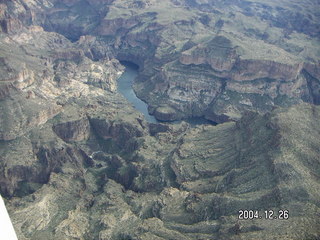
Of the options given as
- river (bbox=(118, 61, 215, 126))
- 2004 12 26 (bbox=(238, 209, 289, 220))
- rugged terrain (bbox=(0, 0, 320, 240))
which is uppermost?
2004 12 26 (bbox=(238, 209, 289, 220))

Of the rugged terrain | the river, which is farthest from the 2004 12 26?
the river

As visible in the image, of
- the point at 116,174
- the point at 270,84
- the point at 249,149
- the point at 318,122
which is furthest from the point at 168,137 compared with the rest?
the point at 270,84

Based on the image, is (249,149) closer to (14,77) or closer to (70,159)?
(70,159)

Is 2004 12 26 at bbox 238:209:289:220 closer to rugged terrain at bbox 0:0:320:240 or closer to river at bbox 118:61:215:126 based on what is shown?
rugged terrain at bbox 0:0:320:240

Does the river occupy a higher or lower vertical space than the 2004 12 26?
lower

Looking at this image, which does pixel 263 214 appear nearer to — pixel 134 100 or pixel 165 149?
pixel 165 149

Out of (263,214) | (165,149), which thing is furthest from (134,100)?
(263,214)

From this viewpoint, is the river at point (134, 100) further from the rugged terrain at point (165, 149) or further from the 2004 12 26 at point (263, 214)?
the 2004 12 26 at point (263, 214)

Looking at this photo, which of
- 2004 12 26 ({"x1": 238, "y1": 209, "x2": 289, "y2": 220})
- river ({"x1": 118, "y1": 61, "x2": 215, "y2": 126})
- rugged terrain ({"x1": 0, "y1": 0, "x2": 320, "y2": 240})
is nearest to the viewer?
2004 12 26 ({"x1": 238, "y1": 209, "x2": 289, "y2": 220})
